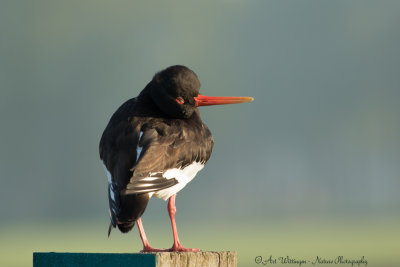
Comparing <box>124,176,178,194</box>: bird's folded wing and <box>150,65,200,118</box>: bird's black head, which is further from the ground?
<box>150,65,200,118</box>: bird's black head

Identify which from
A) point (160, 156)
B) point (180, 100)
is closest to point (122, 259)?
point (160, 156)

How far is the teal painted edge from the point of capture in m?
3.62

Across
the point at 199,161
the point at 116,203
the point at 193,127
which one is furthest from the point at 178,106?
the point at 116,203

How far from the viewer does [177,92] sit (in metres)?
6.05

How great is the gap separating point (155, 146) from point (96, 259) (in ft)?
5.84

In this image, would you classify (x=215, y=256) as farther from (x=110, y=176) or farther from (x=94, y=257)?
(x=110, y=176)

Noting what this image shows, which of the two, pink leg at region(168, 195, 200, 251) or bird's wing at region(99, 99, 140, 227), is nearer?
bird's wing at region(99, 99, 140, 227)

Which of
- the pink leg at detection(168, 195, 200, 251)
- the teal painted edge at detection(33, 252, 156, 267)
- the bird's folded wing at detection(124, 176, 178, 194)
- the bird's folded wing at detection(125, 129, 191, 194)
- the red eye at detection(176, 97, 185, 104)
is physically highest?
the red eye at detection(176, 97, 185, 104)

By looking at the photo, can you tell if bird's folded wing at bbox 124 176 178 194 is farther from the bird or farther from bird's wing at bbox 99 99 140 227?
bird's wing at bbox 99 99 140 227

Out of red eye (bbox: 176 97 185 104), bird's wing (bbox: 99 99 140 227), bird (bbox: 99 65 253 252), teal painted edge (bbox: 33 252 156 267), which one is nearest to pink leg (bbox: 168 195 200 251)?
bird (bbox: 99 65 253 252)

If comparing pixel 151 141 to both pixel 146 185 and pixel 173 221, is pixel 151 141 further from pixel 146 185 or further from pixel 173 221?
pixel 173 221

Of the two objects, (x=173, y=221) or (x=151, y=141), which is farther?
(x=173, y=221)

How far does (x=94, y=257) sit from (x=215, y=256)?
3.23 ft

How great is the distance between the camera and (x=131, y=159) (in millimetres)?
5223
